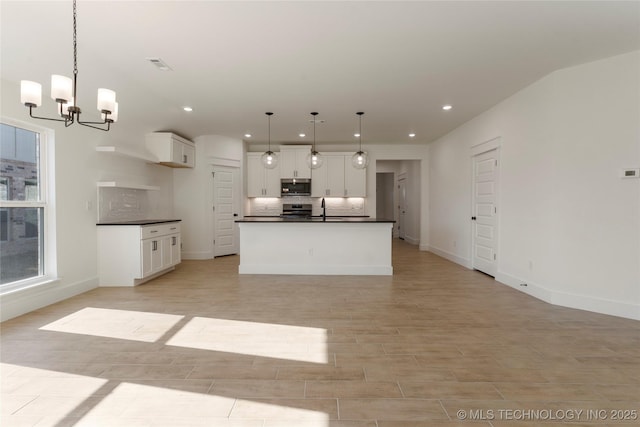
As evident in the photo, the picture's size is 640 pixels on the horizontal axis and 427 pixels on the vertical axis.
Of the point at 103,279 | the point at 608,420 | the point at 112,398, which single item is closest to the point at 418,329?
the point at 608,420

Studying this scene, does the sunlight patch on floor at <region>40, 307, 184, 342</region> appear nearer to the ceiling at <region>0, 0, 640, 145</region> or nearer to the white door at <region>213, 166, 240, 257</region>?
the ceiling at <region>0, 0, 640, 145</region>

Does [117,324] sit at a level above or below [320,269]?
below

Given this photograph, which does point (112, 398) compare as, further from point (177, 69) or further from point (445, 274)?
point (445, 274)

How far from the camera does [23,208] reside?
3775 mm

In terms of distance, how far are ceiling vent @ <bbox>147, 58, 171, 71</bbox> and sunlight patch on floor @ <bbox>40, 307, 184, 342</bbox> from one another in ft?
9.33

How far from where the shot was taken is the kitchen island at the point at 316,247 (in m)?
5.50

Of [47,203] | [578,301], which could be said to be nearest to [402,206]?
[578,301]

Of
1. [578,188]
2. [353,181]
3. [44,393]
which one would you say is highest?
[353,181]

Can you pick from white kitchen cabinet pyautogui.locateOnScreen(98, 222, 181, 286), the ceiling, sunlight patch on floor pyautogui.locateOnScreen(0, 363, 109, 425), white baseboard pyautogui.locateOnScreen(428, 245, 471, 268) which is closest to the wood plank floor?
sunlight patch on floor pyautogui.locateOnScreen(0, 363, 109, 425)

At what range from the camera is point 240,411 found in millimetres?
1896

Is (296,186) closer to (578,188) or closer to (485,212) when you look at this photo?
(485,212)

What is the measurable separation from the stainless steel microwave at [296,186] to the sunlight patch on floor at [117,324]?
16.7 feet

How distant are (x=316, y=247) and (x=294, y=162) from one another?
10.7ft

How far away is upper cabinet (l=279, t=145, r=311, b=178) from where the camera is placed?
8133mm
